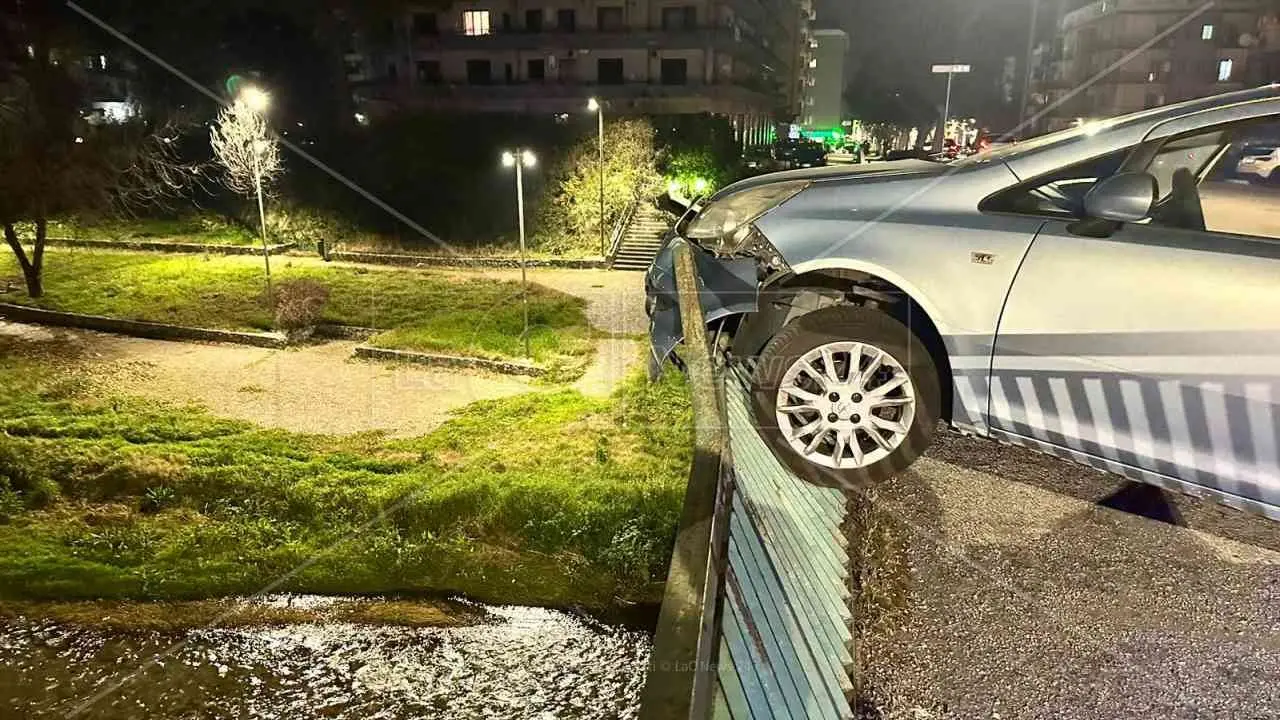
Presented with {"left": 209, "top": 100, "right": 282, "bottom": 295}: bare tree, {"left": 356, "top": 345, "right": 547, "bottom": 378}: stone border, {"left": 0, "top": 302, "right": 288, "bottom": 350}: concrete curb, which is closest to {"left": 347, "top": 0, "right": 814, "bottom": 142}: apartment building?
{"left": 209, "top": 100, "right": 282, "bottom": 295}: bare tree

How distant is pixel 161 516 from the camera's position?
28.9 ft

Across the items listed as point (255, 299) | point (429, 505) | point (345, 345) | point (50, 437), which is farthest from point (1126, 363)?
point (255, 299)

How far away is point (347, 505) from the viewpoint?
8734 millimetres

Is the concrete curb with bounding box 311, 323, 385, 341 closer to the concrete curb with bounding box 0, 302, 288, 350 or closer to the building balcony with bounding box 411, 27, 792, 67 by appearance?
the concrete curb with bounding box 0, 302, 288, 350

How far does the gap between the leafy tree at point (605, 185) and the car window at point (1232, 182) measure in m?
24.6

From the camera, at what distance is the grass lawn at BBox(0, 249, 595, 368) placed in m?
15.9

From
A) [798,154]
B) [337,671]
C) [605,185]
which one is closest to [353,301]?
[605,185]

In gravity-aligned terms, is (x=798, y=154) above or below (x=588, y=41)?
below

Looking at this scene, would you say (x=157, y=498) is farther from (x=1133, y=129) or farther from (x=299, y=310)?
(x=1133, y=129)

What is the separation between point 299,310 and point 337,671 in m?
13.2

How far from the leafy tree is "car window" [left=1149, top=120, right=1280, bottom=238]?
24605 millimetres

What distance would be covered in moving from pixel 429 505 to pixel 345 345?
975 cm

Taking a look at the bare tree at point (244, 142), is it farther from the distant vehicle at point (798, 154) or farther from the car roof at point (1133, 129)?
the distant vehicle at point (798, 154)

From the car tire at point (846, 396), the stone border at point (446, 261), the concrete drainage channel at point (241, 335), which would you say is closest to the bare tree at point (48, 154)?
the concrete drainage channel at point (241, 335)
